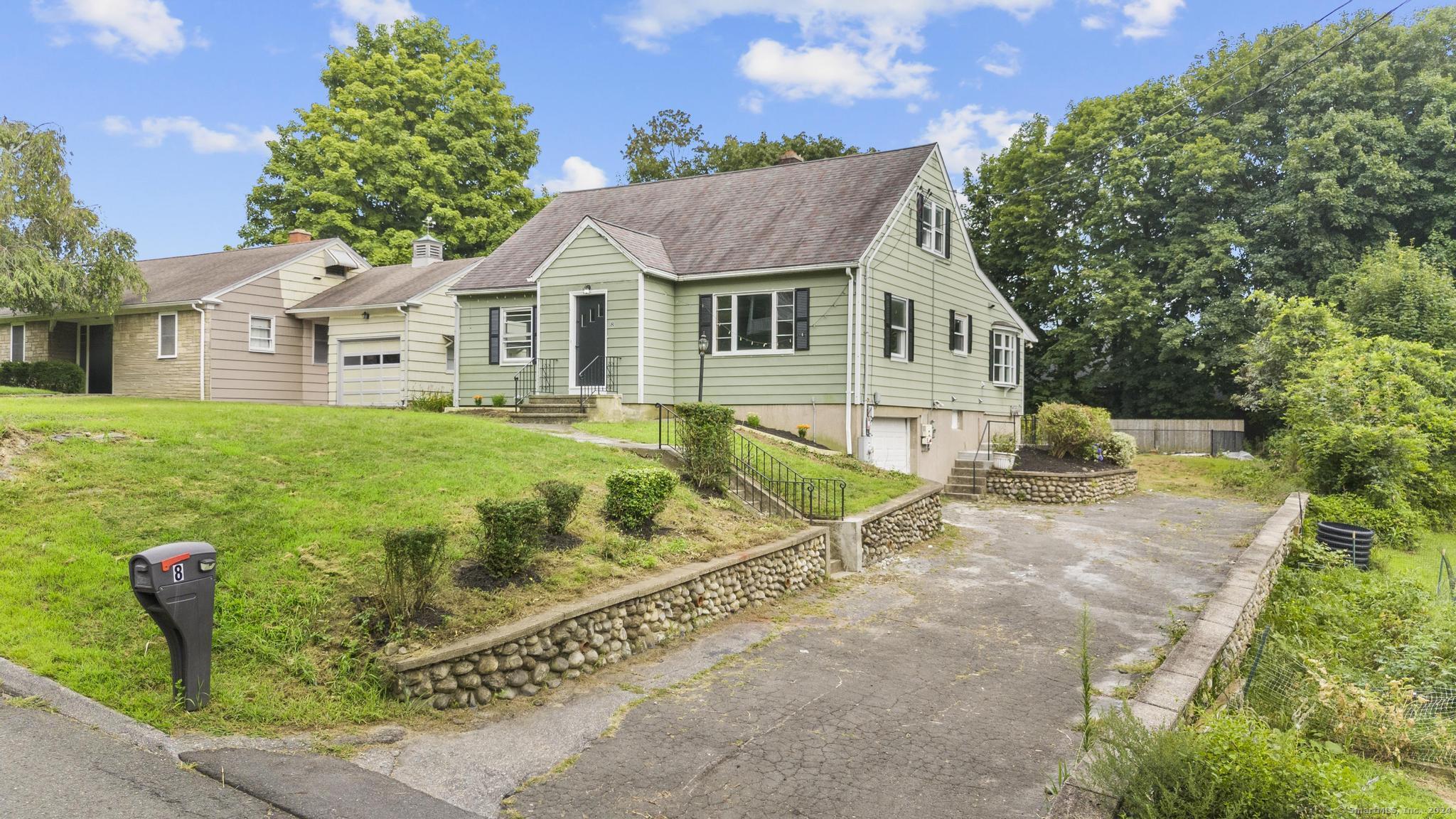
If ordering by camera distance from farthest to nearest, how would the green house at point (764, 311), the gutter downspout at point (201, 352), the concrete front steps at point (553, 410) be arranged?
the gutter downspout at point (201, 352), the green house at point (764, 311), the concrete front steps at point (553, 410)

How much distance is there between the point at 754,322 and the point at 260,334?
14760 millimetres

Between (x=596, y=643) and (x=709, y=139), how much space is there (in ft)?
114

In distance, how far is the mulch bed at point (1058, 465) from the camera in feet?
65.7

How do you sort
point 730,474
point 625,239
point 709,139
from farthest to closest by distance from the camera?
point 709,139 < point 625,239 < point 730,474

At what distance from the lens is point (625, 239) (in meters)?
18.6

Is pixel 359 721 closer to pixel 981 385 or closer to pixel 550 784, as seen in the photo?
pixel 550 784

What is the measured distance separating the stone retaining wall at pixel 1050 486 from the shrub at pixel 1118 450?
1480mm

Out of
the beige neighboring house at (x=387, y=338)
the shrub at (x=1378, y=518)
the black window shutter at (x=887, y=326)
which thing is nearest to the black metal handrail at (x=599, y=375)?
the beige neighboring house at (x=387, y=338)

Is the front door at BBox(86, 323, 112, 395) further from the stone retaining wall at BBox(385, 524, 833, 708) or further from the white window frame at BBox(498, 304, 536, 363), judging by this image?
the stone retaining wall at BBox(385, 524, 833, 708)

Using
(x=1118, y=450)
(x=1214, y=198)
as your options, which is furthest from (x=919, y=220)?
(x=1214, y=198)

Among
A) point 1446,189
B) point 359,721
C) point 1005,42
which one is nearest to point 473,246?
point 1005,42

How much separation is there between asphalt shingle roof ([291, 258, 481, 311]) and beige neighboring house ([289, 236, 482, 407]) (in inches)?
1.3

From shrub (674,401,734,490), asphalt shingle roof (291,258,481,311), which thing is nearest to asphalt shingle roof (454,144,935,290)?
asphalt shingle roof (291,258,481,311)

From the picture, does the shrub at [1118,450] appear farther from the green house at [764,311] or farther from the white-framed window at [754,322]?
the white-framed window at [754,322]
